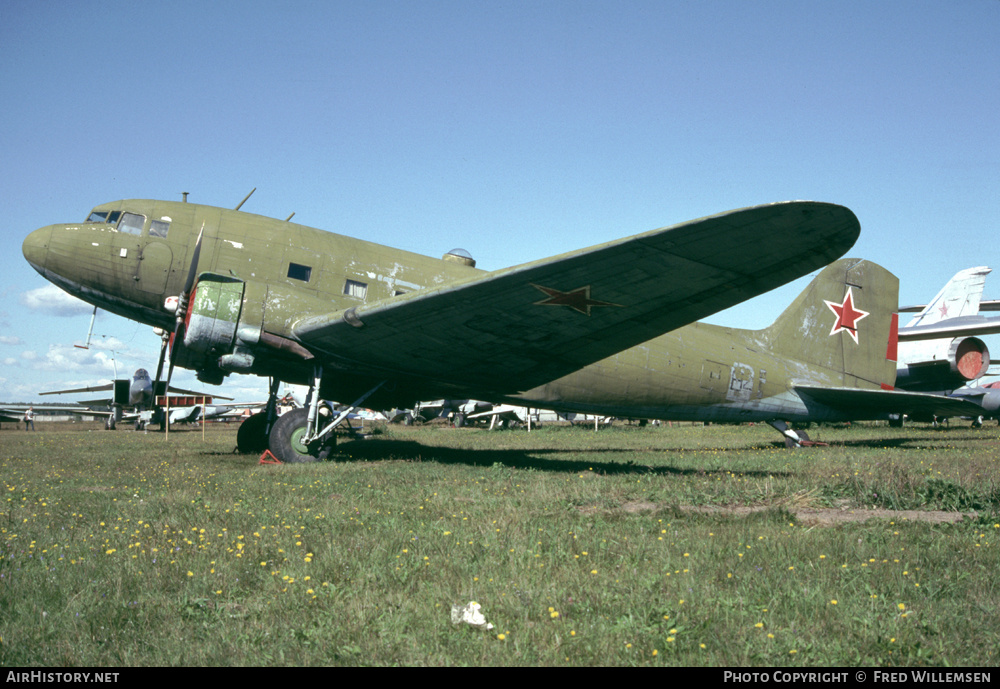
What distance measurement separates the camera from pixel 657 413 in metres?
15.3

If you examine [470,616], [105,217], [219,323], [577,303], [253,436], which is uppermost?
[105,217]

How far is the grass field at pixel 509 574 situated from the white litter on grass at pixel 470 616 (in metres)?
0.06

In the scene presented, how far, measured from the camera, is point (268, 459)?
12523 mm

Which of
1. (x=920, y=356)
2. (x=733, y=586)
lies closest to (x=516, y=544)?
(x=733, y=586)

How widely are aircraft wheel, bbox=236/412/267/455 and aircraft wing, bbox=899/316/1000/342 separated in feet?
102

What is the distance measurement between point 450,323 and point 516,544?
5458mm

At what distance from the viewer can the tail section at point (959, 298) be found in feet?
120

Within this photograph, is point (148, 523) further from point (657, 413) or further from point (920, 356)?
point (920, 356)

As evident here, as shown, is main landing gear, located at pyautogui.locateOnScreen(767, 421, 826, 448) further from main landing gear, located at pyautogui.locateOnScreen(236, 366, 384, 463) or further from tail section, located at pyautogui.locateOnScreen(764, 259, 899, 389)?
main landing gear, located at pyautogui.locateOnScreen(236, 366, 384, 463)

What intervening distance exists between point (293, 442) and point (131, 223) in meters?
5.61

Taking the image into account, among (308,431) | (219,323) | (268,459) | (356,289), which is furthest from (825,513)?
(219,323)

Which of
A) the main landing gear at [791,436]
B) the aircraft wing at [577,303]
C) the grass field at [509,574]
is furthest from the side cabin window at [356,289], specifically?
the main landing gear at [791,436]

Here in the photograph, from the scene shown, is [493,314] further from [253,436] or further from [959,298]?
[959,298]

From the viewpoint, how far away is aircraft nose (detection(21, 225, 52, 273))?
490 inches
